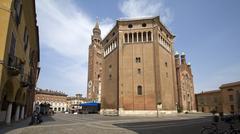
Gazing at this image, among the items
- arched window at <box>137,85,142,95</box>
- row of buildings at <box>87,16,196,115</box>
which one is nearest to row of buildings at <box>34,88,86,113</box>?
row of buildings at <box>87,16,196,115</box>

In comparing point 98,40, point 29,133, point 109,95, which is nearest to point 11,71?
point 29,133

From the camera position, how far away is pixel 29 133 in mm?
11242

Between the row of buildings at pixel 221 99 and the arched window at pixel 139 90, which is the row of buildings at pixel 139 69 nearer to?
the arched window at pixel 139 90

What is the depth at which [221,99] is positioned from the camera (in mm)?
69188

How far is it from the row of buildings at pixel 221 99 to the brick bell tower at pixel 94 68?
41.3 meters

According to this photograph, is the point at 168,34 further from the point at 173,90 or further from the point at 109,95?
the point at 109,95

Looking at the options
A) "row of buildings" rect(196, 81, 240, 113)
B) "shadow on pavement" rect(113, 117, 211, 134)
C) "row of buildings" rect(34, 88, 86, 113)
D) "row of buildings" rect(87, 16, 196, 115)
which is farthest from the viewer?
"row of buildings" rect(34, 88, 86, 113)

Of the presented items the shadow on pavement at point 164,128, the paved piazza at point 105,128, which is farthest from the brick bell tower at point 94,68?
the shadow on pavement at point 164,128

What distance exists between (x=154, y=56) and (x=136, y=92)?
775 cm

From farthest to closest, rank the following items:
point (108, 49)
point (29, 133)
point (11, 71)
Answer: point (108, 49) → point (11, 71) → point (29, 133)

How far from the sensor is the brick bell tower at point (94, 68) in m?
75.9

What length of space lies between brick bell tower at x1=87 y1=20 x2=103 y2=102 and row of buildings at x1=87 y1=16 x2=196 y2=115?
3198 centimetres

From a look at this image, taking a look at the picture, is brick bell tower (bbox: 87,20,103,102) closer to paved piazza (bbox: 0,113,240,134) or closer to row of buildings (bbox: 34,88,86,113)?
row of buildings (bbox: 34,88,86,113)

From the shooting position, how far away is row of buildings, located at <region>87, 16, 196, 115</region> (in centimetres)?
3566
